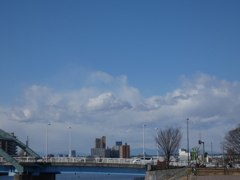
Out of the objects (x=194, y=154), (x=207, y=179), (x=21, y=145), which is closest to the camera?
(x=207, y=179)

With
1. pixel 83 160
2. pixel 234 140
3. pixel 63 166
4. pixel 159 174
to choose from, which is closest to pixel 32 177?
pixel 63 166

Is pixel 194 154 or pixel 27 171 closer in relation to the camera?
pixel 27 171

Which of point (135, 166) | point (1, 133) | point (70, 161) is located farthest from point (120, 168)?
point (1, 133)

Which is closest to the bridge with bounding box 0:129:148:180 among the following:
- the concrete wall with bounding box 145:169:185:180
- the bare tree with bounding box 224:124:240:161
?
the concrete wall with bounding box 145:169:185:180

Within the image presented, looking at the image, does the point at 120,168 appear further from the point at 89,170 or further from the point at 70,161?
the point at 70,161

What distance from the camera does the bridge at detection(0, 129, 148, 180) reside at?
267 ft

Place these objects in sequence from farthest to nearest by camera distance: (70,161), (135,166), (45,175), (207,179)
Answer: (45,175)
(70,161)
(135,166)
(207,179)

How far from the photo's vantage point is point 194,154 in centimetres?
13425

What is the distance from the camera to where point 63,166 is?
287ft

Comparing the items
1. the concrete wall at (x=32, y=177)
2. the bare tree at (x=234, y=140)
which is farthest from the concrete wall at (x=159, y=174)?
the bare tree at (x=234, y=140)

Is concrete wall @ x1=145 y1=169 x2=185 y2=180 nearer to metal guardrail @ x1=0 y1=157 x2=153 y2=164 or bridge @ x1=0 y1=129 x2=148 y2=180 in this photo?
bridge @ x1=0 y1=129 x2=148 y2=180

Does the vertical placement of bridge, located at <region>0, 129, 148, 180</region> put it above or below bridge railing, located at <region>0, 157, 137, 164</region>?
below

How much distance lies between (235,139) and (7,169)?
2501 inches

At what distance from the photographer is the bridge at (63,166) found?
8131cm
